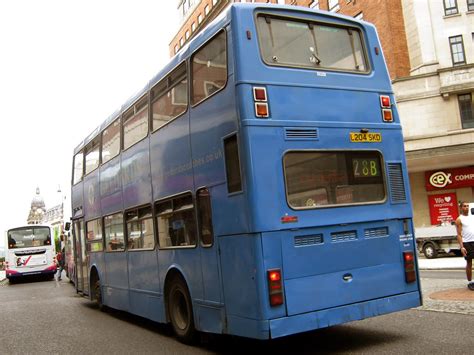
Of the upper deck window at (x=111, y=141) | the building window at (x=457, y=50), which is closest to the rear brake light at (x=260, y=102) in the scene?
the upper deck window at (x=111, y=141)

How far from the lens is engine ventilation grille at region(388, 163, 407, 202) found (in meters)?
6.63

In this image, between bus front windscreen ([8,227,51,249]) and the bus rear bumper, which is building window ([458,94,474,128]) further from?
the bus rear bumper

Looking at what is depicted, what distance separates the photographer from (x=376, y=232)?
643 centimetres

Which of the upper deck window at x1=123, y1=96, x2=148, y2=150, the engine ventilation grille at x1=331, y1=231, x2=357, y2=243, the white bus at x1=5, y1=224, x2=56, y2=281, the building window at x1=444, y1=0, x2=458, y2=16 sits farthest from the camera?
the building window at x1=444, y1=0, x2=458, y2=16

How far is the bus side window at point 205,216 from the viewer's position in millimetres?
6543

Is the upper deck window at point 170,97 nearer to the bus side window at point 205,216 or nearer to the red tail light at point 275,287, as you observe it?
the bus side window at point 205,216

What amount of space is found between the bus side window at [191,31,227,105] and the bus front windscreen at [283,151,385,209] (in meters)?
1.29

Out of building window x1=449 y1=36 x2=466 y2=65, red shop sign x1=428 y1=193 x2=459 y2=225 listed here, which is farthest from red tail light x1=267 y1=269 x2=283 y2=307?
building window x1=449 y1=36 x2=466 y2=65

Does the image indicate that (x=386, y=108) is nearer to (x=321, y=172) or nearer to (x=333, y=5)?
(x=321, y=172)

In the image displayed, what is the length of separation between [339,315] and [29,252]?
25.0m

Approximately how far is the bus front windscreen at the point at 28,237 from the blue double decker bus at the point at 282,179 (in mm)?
22460

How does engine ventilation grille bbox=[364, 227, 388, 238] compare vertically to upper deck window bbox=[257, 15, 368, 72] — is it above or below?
below

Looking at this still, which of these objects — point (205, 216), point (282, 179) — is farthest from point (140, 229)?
point (282, 179)

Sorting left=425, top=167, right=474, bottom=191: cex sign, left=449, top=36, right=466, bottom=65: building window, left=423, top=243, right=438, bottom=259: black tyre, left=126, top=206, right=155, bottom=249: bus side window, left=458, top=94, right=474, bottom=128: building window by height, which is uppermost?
left=449, top=36, right=466, bottom=65: building window
